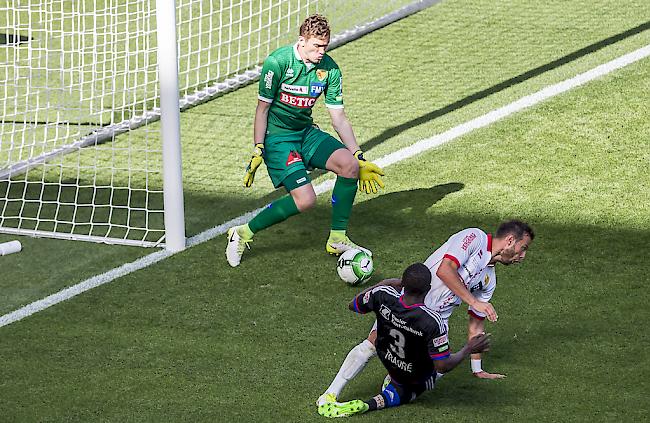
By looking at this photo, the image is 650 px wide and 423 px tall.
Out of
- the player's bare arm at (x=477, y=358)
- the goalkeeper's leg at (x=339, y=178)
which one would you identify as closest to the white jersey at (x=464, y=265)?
the player's bare arm at (x=477, y=358)

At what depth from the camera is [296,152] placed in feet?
29.3

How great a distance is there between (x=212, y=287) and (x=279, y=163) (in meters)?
1.02

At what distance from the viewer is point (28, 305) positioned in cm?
850

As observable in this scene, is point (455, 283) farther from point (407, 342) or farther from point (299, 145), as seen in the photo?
point (299, 145)

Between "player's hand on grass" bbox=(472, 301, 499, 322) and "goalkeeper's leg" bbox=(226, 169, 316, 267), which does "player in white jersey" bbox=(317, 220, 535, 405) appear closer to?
"player's hand on grass" bbox=(472, 301, 499, 322)

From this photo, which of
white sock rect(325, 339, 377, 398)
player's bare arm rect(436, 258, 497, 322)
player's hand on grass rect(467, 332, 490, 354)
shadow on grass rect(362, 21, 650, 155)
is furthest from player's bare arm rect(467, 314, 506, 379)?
shadow on grass rect(362, 21, 650, 155)

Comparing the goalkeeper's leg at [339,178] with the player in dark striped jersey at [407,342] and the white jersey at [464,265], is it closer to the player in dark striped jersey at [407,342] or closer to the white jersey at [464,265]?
the white jersey at [464,265]

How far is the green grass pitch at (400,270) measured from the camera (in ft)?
23.0

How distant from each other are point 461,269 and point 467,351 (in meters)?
0.65

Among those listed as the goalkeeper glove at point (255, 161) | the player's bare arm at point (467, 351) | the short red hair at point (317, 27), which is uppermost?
the short red hair at point (317, 27)

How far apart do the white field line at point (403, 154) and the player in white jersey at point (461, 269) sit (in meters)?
2.66

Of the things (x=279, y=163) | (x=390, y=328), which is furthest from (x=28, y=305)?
(x=390, y=328)

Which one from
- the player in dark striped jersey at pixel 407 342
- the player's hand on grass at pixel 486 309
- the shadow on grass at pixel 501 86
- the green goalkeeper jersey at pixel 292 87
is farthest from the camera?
the shadow on grass at pixel 501 86

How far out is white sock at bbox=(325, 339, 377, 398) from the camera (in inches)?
262
